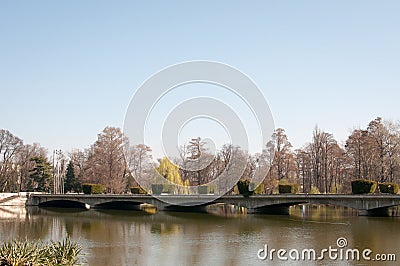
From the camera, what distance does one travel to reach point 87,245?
75.3ft

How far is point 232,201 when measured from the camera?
4453 centimetres

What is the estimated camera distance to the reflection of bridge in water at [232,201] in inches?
1486

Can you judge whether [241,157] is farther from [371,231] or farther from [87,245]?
[87,245]

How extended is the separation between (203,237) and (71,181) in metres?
42.3

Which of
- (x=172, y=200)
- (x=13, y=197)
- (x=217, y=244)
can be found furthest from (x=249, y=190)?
(x=13, y=197)

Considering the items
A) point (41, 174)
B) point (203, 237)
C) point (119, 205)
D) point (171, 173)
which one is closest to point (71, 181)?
point (41, 174)

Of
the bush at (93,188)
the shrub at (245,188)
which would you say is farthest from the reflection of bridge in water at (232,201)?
the bush at (93,188)

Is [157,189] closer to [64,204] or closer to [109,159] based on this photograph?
[109,159]

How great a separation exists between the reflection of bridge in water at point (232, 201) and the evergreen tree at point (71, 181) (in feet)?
17.5

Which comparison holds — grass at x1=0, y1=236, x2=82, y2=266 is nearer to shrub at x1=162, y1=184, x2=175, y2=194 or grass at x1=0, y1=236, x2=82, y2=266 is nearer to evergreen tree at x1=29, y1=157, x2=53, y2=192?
shrub at x1=162, y1=184, x2=175, y2=194

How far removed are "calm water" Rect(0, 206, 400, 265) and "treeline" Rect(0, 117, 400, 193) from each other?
11.4 m

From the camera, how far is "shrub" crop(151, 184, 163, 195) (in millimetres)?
53406

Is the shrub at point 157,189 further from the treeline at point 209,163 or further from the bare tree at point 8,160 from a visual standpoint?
the bare tree at point 8,160

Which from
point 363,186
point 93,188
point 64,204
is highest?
point 363,186
